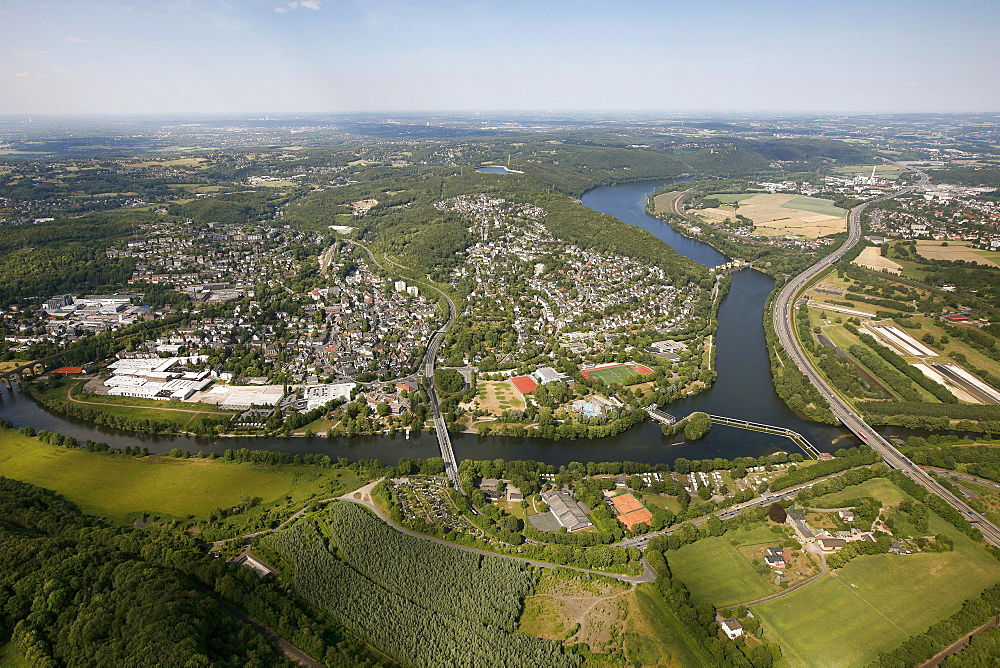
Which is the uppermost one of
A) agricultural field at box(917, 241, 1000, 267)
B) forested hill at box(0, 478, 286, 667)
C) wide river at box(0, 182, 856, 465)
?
agricultural field at box(917, 241, 1000, 267)

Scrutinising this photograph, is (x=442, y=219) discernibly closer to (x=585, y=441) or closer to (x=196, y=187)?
(x=585, y=441)

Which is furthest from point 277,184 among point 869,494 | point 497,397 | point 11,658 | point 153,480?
point 869,494

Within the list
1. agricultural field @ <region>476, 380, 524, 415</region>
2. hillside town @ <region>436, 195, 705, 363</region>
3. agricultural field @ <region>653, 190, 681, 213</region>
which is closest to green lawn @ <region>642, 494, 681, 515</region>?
agricultural field @ <region>476, 380, 524, 415</region>

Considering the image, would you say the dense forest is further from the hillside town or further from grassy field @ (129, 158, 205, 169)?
grassy field @ (129, 158, 205, 169)

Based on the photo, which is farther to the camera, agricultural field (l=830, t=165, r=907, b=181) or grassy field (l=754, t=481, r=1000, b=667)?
agricultural field (l=830, t=165, r=907, b=181)

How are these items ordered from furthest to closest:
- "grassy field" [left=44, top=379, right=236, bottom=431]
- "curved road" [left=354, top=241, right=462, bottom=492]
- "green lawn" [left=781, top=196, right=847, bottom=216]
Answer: "green lawn" [left=781, top=196, right=847, bottom=216], "grassy field" [left=44, top=379, right=236, bottom=431], "curved road" [left=354, top=241, right=462, bottom=492]

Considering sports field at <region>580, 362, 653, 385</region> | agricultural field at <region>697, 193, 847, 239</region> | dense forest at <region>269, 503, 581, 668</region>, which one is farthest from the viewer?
agricultural field at <region>697, 193, 847, 239</region>
